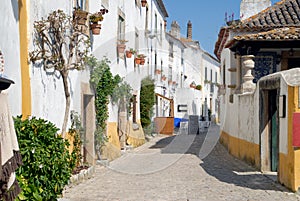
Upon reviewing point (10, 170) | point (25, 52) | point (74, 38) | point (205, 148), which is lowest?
point (205, 148)

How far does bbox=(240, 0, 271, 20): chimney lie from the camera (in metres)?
20.6

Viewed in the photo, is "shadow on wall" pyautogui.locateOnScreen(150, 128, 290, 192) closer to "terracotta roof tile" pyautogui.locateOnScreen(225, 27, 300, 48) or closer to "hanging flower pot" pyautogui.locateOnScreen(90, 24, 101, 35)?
"terracotta roof tile" pyautogui.locateOnScreen(225, 27, 300, 48)

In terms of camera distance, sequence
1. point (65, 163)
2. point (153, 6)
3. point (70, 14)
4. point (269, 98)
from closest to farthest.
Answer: point (65, 163)
point (70, 14)
point (269, 98)
point (153, 6)

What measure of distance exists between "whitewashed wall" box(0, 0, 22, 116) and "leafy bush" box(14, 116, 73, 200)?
70 cm

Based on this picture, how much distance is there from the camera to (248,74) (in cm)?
1391

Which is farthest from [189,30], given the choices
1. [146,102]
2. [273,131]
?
[273,131]

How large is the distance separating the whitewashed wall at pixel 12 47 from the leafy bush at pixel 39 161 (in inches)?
27.5

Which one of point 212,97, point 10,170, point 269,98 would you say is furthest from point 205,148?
point 212,97

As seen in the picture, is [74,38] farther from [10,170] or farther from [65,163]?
[10,170]

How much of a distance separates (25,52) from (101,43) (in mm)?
6698

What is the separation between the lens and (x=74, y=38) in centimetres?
1066

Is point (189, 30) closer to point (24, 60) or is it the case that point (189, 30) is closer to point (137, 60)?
point (137, 60)

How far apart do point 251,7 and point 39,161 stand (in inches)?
647

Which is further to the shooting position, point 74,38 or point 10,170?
point 74,38
